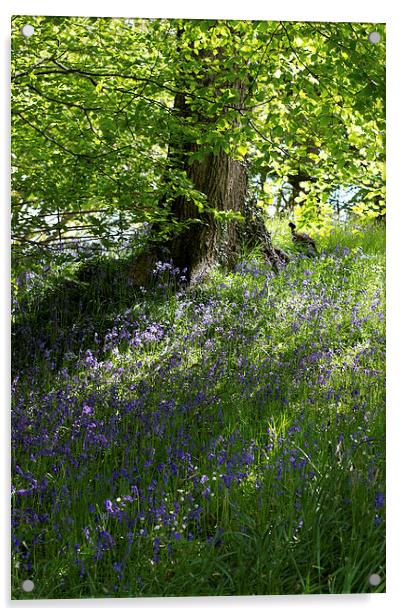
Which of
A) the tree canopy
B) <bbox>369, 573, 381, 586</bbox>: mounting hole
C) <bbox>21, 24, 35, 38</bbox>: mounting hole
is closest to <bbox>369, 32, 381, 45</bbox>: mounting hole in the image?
the tree canopy

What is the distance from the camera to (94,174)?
9.94ft

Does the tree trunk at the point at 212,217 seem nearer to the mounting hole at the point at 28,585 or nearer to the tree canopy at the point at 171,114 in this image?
the tree canopy at the point at 171,114

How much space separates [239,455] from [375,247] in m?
1.20

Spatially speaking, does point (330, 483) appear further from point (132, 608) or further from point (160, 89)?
point (160, 89)

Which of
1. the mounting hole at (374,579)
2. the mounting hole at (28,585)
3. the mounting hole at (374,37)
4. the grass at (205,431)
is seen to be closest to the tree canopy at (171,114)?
the mounting hole at (374,37)

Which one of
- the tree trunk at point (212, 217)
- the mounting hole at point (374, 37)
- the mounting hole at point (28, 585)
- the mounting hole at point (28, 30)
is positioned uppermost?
the mounting hole at point (374, 37)

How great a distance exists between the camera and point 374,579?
2.66 m

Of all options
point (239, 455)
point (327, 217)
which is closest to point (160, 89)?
point (327, 217)

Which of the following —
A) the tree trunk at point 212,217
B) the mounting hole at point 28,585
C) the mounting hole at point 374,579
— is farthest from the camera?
the tree trunk at point 212,217

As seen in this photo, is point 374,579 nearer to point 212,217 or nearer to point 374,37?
point 212,217

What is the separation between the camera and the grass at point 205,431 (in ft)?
8.32

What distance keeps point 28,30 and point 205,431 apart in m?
1.96

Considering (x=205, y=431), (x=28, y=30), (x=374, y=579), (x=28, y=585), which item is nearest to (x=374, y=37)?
(x=28, y=30)

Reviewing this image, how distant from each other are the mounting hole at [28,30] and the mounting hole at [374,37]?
1.55 metres
